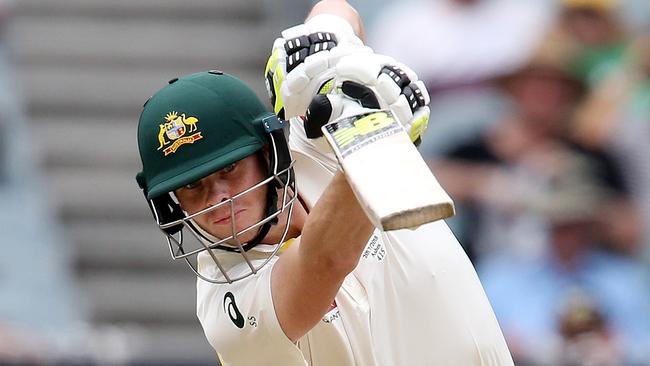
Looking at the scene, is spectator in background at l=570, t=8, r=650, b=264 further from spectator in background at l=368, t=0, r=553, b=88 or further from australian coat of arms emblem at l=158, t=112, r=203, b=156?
australian coat of arms emblem at l=158, t=112, r=203, b=156

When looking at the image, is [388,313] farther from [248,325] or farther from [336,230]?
[336,230]

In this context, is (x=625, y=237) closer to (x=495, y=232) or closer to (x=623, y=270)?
(x=623, y=270)

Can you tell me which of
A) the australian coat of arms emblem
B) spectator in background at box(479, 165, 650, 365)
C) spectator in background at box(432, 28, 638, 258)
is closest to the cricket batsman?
the australian coat of arms emblem

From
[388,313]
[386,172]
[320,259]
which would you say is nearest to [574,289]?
[388,313]

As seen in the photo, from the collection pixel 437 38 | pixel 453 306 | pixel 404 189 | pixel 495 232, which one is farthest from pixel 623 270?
pixel 404 189

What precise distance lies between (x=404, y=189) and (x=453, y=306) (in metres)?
0.93

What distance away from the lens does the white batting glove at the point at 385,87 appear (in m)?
2.71

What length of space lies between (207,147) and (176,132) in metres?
0.08

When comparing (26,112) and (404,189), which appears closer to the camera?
(404,189)

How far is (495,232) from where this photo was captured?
22.6 feet

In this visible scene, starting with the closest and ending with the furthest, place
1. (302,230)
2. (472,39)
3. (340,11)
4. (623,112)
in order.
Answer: (302,230), (340,11), (623,112), (472,39)

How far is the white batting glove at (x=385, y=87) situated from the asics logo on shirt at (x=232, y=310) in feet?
2.08

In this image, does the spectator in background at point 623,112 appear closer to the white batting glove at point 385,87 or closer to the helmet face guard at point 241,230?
the helmet face guard at point 241,230

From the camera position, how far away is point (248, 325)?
309 centimetres
